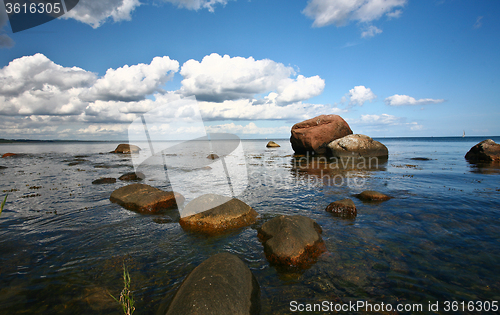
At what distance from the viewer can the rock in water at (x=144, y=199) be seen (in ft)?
30.9

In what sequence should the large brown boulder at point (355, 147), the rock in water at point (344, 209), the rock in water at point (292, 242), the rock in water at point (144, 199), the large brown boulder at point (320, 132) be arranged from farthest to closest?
the large brown boulder at point (320, 132) → the large brown boulder at point (355, 147) → the rock in water at point (144, 199) → the rock in water at point (344, 209) → the rock in water at point (292, 242)

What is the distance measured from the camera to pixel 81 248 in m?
6.16

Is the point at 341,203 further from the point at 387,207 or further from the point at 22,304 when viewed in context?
the point at 22,304

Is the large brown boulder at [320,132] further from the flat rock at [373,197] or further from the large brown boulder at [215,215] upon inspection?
the large brown boulder at [215,215]

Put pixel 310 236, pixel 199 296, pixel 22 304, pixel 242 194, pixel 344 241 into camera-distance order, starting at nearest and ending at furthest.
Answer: pixel 199 296 → pixel 22 304 → pixel 310 236 → pixel 344 241 → pixel 242 194

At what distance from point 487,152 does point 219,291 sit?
102 feet

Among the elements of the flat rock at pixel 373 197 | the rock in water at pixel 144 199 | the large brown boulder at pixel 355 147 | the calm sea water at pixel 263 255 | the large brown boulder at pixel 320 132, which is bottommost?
the calm sea water at pixel 263 255

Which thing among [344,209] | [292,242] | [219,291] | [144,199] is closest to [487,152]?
[344,209]

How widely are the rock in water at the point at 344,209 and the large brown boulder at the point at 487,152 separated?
79.7ft

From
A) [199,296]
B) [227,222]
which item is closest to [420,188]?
[227,222]

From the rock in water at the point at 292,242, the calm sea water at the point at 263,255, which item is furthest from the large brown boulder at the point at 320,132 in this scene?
the rock in water at the point at 292,242

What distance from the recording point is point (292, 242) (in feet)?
18.3

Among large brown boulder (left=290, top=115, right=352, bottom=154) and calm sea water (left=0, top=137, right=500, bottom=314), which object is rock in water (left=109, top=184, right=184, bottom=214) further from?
large brown boulder (left=290, top=115, right=352, bottom=154)

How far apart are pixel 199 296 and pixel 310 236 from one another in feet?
11.5
